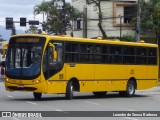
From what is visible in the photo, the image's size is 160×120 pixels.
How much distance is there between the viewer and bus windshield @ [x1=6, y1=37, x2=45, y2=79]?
2345 cm

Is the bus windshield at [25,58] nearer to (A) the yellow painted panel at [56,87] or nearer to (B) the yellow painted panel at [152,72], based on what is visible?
(A) the yellow painted panel at [56,87]

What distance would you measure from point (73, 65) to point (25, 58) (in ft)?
8.70

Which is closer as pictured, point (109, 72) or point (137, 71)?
point (109, 72)

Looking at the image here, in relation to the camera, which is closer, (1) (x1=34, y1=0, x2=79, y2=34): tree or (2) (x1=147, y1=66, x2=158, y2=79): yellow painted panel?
(2) (x1=147, y1=66, x2=158, y2=79): yellow painted panel

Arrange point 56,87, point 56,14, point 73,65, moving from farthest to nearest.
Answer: point 56,14 → point 73,65 → point 56,87

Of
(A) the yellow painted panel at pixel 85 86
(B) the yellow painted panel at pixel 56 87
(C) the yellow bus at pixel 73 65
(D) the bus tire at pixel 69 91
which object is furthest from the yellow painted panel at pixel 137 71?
(B) the yellow painted panel at pixel 56 87

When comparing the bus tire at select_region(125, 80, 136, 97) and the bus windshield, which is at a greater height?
the bus windshield

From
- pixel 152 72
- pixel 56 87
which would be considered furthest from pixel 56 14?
pixel 56 87

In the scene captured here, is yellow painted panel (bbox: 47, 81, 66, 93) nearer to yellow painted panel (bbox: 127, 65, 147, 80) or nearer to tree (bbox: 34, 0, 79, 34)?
yellow painted panel (bbox: 127, 65, 147, 80)

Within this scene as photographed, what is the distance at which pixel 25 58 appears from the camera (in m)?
23.7

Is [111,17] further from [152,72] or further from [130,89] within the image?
[130,89]

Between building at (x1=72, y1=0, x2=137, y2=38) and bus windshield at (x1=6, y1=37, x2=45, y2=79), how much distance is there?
1444 inches

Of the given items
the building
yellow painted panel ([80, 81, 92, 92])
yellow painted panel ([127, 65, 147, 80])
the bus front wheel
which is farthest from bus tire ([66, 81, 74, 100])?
the building

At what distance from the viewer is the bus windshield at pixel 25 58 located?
76.9 feet
